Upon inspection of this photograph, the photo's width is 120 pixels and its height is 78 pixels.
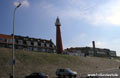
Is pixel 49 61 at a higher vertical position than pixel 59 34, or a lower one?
lower

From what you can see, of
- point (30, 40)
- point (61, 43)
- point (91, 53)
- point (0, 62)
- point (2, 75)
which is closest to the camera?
point (2, 75)

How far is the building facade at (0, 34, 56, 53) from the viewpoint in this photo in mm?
68250

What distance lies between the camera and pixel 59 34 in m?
66.9

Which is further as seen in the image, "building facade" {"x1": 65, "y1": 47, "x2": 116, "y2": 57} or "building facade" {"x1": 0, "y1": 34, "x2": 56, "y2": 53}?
"building facade" {"x1": 65, "y1": 47, "x2": 116, "y2": 57}

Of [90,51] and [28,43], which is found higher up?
[28,43]

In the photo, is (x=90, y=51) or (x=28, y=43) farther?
(x=90, y=51)

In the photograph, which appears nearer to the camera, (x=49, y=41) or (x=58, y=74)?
(x=58, y=74)

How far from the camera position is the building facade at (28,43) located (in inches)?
2687

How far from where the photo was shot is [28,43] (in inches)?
3019

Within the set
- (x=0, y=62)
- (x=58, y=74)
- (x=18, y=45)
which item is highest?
(x=18, y=45)

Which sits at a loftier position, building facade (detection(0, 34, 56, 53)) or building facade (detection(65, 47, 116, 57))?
building facade (detection(0, 34, 56, 53))

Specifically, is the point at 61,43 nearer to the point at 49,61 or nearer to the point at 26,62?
the point at 49,61

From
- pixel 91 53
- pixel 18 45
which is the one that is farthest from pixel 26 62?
pixel 91 53

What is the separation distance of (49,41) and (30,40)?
13.0 m
